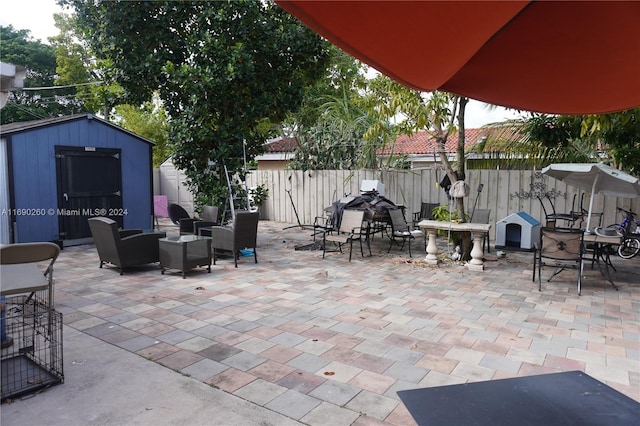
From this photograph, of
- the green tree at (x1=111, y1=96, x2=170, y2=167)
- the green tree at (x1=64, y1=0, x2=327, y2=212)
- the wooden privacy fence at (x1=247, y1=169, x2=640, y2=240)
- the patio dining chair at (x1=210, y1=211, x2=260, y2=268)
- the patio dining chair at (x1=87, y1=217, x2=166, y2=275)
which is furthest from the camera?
the green tree at (x1=111, y1=96, x2=170, y2=167)

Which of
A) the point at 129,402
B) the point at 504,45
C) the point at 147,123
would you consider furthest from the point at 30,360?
the point at 147,123

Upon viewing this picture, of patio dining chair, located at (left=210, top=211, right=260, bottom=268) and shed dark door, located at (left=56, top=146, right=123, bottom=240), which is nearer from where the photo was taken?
patio dining chair, located at (left=210, top=211, right=260, bottom=268)

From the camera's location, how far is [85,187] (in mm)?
8852

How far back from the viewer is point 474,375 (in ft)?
10.2

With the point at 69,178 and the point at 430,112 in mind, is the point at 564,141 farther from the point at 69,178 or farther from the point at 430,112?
the point at 69,178

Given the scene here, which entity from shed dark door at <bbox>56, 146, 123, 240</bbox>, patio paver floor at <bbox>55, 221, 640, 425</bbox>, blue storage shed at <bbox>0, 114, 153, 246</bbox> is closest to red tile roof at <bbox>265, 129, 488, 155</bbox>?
blue storage shed at <bbox>0, 114, 153, 246</bbox>

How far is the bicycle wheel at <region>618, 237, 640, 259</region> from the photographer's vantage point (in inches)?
285

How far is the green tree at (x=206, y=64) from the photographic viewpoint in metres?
8.23

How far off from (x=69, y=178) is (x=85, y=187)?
1.13ft

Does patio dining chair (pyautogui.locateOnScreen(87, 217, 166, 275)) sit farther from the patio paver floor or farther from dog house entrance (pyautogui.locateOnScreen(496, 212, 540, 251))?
dog house entrance (pyautogui.locateOnScreen(496, 212, 540, 251))

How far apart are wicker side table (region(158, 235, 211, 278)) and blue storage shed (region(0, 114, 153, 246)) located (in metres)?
3.38

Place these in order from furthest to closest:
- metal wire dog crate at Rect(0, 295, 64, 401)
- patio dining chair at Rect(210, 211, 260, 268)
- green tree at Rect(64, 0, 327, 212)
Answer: green tree at Rect(64, 0, 327, 212), patio dining chair at Rect(210, 211, 260, 268), metal wire dog crate at Rect(0, 295, 64, 401)

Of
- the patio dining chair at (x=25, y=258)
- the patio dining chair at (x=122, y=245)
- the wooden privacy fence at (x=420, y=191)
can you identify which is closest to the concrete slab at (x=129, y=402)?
the patio dining chair at (x=25, y=258)

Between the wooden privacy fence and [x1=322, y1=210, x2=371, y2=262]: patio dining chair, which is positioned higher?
the wooden privacy fence
